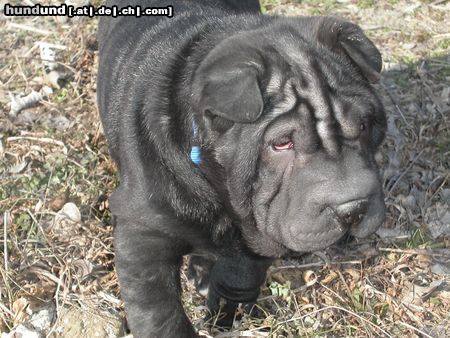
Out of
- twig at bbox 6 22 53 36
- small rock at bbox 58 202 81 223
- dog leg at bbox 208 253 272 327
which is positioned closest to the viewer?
dog leg at bbox 208 253 272 327

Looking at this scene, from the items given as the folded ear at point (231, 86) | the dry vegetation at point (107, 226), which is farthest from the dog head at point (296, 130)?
the dry vegetation at point (107, 226)

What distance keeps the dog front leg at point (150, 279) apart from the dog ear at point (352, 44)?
4.05 ft

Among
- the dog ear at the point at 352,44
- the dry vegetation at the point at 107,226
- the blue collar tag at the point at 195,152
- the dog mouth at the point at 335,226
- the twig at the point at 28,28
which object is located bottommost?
the dry vegetation at the point at 107,226

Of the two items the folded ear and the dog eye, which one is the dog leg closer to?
the dog eye

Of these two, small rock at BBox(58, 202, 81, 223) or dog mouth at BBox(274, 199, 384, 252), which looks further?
small rock at BBox(58, 202, 81, 223)

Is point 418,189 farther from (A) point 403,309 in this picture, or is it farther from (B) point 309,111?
(B) point 309,111

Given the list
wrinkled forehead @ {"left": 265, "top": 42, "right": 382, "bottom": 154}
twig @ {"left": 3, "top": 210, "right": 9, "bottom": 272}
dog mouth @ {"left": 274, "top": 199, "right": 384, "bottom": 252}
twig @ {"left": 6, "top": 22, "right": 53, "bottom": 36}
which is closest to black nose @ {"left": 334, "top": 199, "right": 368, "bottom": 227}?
dog mouth @ {"left": 274, "top": 199, "right": 384, "bottom": 252}

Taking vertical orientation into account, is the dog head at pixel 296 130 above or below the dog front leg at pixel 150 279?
above

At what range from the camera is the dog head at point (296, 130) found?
283cm

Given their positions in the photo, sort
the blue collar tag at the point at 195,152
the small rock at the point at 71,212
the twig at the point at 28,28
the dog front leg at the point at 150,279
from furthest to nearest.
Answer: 1. the twig at the point at 28,28
2. the small rock at the point at 71,212
3. the dog front leg at the point at 150,279
4. the blue collar tag at the point at 195,152

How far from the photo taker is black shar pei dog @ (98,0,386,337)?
2887mm

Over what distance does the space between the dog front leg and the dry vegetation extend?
375 mm

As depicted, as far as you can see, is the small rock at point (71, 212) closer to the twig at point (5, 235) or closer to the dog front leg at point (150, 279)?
the twig at point (5, 235)

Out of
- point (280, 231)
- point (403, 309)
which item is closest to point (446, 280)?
point (403, 309)
